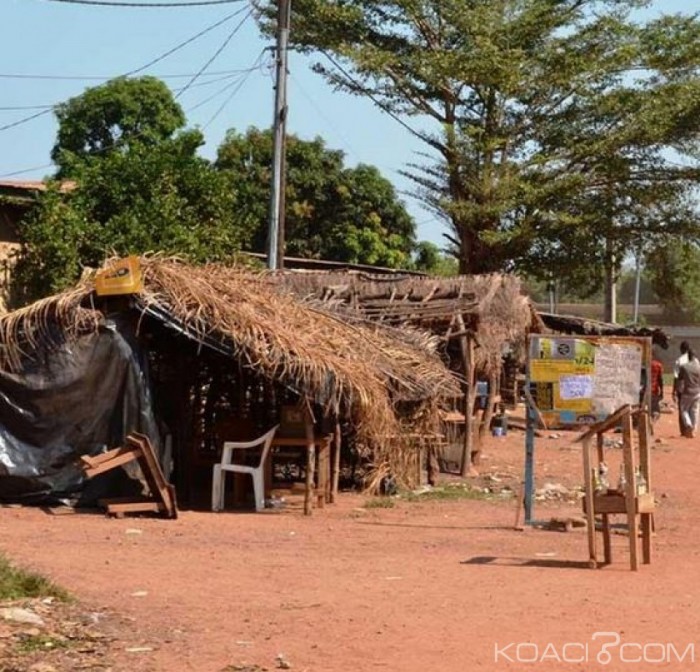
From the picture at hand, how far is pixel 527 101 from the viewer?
1230 inches

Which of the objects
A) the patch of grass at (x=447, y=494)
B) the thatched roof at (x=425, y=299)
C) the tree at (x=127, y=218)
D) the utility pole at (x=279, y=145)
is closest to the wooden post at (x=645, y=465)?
the patch of grass at (x=447, y=494)

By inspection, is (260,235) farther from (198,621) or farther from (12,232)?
(198,621)

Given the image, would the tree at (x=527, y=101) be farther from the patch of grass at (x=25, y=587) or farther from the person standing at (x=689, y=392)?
the patch of grass at (x=25, y=587)

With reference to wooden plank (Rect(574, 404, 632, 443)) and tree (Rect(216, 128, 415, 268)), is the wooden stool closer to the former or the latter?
wooden plank (Rect(574, 404, 632, 443))

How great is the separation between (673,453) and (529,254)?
9.89 m

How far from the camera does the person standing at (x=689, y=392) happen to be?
2503cm

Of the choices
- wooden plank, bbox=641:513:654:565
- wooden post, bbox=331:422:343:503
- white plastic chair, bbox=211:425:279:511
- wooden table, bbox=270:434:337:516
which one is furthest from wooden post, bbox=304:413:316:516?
wooden plank, bbox=641:513:654:565

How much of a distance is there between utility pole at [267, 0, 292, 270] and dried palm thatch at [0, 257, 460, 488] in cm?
451

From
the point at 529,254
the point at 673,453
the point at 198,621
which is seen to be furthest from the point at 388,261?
the point at 198,621

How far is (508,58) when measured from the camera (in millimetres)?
A: 30109

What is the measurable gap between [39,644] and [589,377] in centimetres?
679

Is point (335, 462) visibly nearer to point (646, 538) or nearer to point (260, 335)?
point (260, 335)

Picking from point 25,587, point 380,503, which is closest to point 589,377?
point 380,503

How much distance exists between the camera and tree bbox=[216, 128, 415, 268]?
125 feet
